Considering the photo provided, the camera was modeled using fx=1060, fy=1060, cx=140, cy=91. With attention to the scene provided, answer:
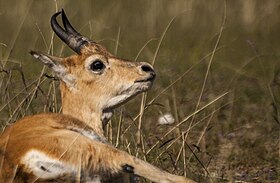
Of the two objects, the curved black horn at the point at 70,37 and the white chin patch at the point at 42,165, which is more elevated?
the curved black horn at the point at 70,37

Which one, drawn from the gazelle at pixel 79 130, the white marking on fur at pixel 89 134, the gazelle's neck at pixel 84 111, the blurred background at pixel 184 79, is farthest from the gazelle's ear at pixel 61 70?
the white marking on fur at pixel 89 134

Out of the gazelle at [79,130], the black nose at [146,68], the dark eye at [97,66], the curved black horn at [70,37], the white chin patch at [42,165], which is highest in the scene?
the curved black horn at [70,37]

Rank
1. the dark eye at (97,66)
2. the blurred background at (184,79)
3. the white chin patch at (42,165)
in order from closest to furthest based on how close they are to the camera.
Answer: the white chin patch at (42,165)
the dark eye at (97,66)
the blurred background at (184,79)

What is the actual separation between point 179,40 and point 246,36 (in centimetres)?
100

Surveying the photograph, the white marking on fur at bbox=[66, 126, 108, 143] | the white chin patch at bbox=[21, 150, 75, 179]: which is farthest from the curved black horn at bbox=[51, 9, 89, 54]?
the white chin patch at bbox=[21, 150, 75, 179]

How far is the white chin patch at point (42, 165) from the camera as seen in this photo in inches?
235

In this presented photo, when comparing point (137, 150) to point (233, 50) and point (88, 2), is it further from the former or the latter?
point (88, 2)

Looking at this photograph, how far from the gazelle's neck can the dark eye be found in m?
0.24

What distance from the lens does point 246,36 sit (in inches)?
603

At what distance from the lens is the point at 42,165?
5.98 meters

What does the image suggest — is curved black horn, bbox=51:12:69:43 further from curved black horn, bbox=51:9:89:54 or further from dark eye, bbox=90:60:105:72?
dark eye, bbox=90:60:105:72

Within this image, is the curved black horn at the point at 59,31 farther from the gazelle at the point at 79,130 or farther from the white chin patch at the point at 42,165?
the white chin patch at the point at 42,165

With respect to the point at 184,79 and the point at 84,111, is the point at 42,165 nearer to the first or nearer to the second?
the point at 84,111

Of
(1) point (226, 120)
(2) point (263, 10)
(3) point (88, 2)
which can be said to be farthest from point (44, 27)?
(1) point (226, 120)
